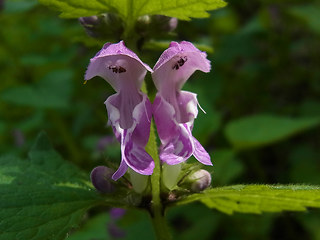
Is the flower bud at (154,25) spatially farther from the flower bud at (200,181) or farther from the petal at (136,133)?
the flower bud at (200,181)

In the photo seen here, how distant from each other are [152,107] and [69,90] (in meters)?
2.98

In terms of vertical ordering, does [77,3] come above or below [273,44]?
above

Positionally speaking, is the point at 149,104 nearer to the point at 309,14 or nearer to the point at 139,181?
the point at 139,181

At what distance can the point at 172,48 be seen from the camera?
131cm

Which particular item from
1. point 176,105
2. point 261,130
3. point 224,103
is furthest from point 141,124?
point 224,103

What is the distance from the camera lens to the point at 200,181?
1.40m

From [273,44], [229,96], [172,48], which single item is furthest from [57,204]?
[273,44]

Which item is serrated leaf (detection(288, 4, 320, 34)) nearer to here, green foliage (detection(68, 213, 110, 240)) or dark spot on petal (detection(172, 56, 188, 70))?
green foliage (detection(68, 213, 110, 240))

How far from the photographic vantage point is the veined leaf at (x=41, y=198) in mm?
1340

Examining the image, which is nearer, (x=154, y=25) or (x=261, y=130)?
(x=154, y=25)

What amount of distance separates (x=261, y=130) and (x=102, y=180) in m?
2.00

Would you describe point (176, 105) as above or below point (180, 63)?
below

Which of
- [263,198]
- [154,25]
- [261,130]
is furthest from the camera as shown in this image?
[261,130]

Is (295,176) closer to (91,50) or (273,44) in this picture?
(273,44)
